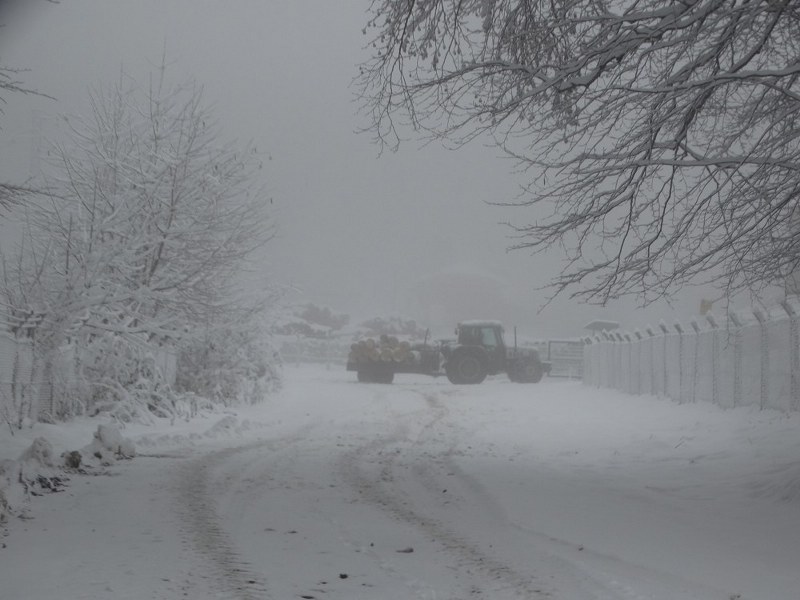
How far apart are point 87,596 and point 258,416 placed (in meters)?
13.9

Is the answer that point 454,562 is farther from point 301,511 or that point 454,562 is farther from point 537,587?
point 301,511

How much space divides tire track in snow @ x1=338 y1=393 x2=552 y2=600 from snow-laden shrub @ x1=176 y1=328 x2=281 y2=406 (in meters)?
6.72

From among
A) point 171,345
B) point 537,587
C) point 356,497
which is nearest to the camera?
point 537,587

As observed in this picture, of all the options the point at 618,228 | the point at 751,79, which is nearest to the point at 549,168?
the point at 618,228

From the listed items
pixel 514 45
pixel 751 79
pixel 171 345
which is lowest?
pixel 171 345

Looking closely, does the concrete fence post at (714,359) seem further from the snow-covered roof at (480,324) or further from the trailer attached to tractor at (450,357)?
the snow-covered roof at (480,324)

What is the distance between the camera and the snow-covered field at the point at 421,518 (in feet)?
16.2

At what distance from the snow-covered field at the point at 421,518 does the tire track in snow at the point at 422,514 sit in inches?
0.9

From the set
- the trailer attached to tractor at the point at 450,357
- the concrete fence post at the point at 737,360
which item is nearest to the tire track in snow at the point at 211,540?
the concrete fence post at the point at 737,360

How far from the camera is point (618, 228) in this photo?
8656mm

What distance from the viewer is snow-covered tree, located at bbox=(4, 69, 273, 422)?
565 inches

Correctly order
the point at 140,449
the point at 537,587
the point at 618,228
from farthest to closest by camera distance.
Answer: the point at 140,449 < the point at 618,228 < the point at 537,587

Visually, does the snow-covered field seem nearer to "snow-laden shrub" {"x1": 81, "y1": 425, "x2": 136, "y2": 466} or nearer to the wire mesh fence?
"snow-laden shrub" {"x1": 81, "y1": 425, "x2": 136, "y2": 466}

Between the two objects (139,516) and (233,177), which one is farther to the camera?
(233,177)
